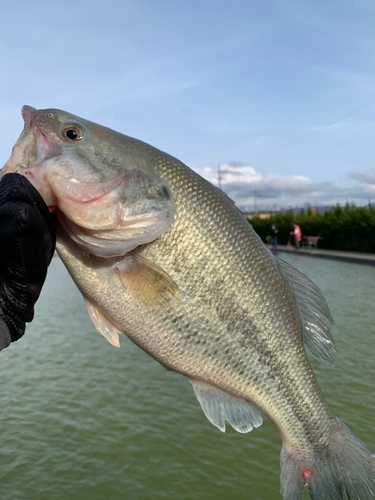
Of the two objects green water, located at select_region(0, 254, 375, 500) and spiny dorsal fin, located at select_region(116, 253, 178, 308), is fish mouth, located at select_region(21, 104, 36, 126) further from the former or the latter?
green water, located at select_region(0, 254, 375, 500)

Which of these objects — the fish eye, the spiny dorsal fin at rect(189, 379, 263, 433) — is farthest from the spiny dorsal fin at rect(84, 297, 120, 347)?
the fish eye

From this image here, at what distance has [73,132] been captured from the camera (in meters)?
2.07

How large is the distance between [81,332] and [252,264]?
26.7 feet

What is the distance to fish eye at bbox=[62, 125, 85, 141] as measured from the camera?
2053mm

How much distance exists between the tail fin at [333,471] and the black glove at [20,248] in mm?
1684

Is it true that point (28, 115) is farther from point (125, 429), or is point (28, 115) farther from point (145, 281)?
point (125, 429)

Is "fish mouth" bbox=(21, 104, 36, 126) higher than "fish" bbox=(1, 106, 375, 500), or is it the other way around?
"fish mouth" bbox=(21, 104, 36, 126)

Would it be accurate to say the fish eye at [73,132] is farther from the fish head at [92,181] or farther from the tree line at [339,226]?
the tree line at [339,226]

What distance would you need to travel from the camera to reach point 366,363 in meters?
7.41

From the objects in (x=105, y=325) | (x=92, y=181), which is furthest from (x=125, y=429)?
(x=92, y=181)

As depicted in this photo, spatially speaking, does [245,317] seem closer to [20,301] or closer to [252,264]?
[252,264]

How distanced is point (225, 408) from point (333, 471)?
719 mm

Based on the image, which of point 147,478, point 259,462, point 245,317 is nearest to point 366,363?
point 259,462

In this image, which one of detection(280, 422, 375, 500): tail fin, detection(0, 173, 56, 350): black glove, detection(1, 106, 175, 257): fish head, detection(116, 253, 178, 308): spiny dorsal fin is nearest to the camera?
detection(0, 173, 56, 350): black glove
